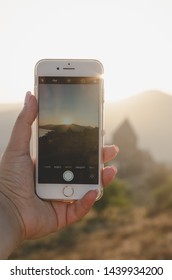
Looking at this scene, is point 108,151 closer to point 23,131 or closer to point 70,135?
point 70,135

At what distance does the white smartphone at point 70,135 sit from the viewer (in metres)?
2.04

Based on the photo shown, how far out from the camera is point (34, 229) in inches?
75.0

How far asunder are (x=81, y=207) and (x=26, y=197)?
211 millimetres

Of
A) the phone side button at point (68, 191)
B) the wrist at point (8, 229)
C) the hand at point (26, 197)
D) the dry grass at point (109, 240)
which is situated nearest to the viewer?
the wrist at point (8, 229)

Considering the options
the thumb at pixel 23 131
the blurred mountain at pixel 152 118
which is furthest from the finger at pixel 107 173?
the blurred mountain at pixel 152 118

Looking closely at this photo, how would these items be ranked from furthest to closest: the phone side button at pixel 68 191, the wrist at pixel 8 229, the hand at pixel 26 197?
the phone side button at pixel 68 191
the hand at pixel 26 197
the wrist at pixel 8 229

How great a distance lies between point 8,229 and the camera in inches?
71.9

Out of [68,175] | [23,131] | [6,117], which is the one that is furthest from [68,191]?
[6,117]

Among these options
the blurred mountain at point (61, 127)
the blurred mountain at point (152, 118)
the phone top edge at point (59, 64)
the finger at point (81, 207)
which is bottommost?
the blurred mountain at point (152, 118)

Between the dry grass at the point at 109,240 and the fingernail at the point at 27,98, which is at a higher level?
the fingernail at the point at 27,98

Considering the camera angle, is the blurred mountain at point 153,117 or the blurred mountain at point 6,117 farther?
the blurred mountain at point 153,117

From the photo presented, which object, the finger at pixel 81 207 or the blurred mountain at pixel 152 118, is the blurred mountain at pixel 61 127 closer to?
the finger at pixel 81 207

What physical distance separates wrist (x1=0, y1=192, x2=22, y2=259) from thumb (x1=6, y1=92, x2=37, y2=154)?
191 mm
